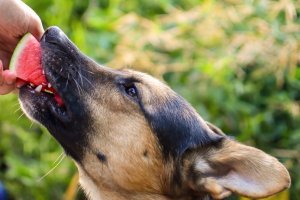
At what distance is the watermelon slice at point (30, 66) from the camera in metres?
4.57

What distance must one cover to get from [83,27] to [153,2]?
2.39 ft

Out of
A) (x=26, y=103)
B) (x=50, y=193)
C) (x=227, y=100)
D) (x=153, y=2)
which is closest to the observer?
(x=26, y=103)

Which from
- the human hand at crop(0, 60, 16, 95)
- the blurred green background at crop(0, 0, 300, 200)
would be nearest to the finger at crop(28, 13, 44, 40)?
the human hand at crop(0, 60, 16, 95)

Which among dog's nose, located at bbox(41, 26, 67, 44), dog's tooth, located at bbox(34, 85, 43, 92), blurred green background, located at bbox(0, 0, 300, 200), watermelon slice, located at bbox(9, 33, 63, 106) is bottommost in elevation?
blurred green background, located at bbox(0, 0, 300, 200)

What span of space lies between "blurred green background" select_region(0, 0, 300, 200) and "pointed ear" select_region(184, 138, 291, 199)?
1686 millimetres

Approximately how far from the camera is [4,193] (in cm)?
708

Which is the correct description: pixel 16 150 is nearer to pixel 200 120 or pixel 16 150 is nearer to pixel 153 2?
pixel 153 2

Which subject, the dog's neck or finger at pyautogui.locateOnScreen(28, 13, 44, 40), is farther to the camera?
finger at pyautogui.locateOnScreen(28, 13, 44, 40)

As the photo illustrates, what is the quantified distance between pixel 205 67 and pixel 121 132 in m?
2.08

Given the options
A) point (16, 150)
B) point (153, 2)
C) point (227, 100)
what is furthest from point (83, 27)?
point (227, 100)

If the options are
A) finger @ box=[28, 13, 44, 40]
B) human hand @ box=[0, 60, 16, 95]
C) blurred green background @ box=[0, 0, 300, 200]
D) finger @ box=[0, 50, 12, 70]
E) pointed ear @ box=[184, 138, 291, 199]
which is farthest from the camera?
blurred green background @ box=[0, 0, 300, 200]

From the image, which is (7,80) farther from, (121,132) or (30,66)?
(121,132)

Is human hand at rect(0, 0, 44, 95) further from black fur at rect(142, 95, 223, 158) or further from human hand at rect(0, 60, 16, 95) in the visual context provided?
black fur at rect(142, 95, 223, 158)

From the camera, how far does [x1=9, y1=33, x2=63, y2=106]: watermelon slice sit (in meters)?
4.57
